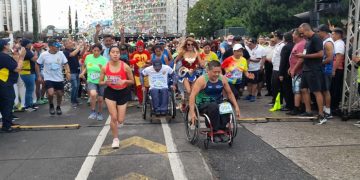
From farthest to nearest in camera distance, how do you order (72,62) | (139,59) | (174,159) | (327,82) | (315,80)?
(72,62) → (139,59) → (327,82) → (315,80) → (174,159)

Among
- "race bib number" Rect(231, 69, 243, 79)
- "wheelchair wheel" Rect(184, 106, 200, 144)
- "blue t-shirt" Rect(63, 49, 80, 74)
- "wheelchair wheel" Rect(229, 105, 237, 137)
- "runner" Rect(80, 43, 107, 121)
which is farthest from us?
"blue t-shirt" Rect(63, 49, 80, 74)

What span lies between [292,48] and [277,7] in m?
33.4

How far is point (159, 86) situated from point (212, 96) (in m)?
2.41

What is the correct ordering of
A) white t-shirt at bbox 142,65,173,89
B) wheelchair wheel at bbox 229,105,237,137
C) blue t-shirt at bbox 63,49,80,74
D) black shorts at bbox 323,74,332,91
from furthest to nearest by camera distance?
blue t-shirt at bbox 63,49,80,74 < white t-shirt at bbox 142,65,173,89 < black shorts at bbox 323,74,332,91 < wheelchair wheel at bbox 229,105,237,137

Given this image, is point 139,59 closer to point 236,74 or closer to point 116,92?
point 236,74

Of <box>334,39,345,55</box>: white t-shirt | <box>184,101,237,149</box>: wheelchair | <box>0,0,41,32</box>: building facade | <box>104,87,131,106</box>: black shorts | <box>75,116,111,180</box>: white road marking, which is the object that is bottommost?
<box>75,116,111,180</box>: white road marking

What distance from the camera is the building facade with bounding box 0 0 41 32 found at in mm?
117688

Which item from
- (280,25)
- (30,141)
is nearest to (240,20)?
(280,25)

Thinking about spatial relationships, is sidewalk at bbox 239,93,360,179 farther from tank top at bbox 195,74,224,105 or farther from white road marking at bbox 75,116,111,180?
white road marking at bbox 75,116,111,180

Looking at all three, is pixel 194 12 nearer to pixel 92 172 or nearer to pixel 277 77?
pixel 277 77

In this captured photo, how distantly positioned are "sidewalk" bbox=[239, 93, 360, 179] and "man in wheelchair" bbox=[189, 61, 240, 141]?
1028 millimetres

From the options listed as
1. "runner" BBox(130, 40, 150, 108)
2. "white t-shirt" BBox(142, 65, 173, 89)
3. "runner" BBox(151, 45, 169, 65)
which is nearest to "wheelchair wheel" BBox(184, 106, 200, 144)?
"white t-shirt" BBox(142, 65, 173, 89)

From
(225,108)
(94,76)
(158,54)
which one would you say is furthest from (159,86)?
(225,108)

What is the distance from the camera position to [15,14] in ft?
403
